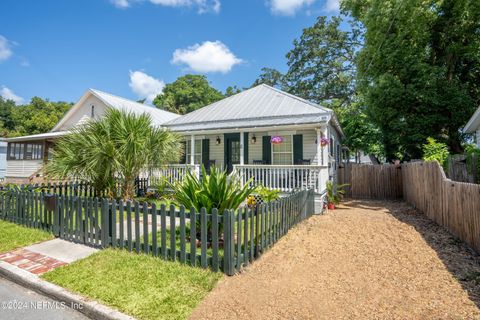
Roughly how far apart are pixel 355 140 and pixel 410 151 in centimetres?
507

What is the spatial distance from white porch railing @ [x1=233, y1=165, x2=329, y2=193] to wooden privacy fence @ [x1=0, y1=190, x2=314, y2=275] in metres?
2.29

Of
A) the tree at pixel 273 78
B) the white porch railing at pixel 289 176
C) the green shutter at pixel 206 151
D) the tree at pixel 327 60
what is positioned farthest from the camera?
the tree at pixel 273 78

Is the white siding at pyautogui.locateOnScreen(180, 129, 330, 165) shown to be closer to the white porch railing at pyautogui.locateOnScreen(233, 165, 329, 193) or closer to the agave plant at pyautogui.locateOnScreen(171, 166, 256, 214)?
the white porch railing at pyautogui.locateOnScreen(233, 165, 329, 193)

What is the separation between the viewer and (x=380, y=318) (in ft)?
9.27

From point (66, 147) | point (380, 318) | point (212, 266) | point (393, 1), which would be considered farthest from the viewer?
point (393, 1)

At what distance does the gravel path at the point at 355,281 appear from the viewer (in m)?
2.95

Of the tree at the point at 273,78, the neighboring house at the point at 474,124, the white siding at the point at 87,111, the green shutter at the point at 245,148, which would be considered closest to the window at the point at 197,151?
the green shutter at the point at 245,148

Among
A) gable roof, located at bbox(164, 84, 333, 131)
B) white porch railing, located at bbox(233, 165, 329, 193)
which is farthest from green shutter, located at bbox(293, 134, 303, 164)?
white porch railing, located at bbox(233, 165, 329, 193)

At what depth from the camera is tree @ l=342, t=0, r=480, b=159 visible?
13.0 m

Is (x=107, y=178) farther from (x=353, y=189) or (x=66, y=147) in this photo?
(x=353, y=189)

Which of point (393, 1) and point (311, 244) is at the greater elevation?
point (393, 1)

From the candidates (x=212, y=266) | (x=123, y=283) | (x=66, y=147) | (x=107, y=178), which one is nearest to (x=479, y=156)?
(x=212, y=266)

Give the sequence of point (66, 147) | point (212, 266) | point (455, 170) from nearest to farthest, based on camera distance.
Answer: point (212, 266)
point (66, 147)
point (455, 170)

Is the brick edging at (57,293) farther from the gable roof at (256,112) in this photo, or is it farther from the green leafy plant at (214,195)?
the gable roof at (256,112)
